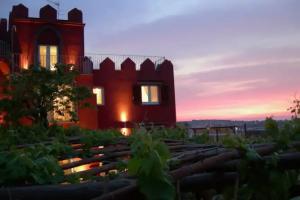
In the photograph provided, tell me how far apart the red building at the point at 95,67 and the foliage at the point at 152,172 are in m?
17.1

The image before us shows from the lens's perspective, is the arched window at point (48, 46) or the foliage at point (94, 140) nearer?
the foliage at point (94, 140)

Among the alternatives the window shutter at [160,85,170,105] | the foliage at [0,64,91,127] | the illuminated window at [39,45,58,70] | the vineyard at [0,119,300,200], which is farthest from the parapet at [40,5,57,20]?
the vineyard at [0,119,300,200]

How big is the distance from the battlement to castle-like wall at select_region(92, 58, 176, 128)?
2531 mm

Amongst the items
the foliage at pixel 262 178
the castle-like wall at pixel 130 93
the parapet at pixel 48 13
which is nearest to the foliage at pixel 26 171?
the foliage at pixel 262 178

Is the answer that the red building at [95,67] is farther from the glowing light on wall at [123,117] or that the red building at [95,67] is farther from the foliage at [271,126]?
the foliage at [271,126]

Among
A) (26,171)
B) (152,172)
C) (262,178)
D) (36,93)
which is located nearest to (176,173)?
(152,172)

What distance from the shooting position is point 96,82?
21219mm

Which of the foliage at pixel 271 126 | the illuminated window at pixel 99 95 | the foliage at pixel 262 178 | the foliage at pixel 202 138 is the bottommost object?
the foliage at pixel 262 178

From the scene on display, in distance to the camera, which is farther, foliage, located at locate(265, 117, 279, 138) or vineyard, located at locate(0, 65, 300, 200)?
foliage, located at locate(265, 117, 279, 138)

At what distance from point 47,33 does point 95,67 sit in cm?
280

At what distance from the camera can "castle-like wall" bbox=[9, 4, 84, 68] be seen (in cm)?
1972

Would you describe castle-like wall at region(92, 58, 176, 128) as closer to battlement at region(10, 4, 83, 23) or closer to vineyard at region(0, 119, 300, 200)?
battlement at region(10, 4, 83, 23)

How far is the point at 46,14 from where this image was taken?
20281 mm

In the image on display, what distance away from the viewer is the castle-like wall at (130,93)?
21.3m
